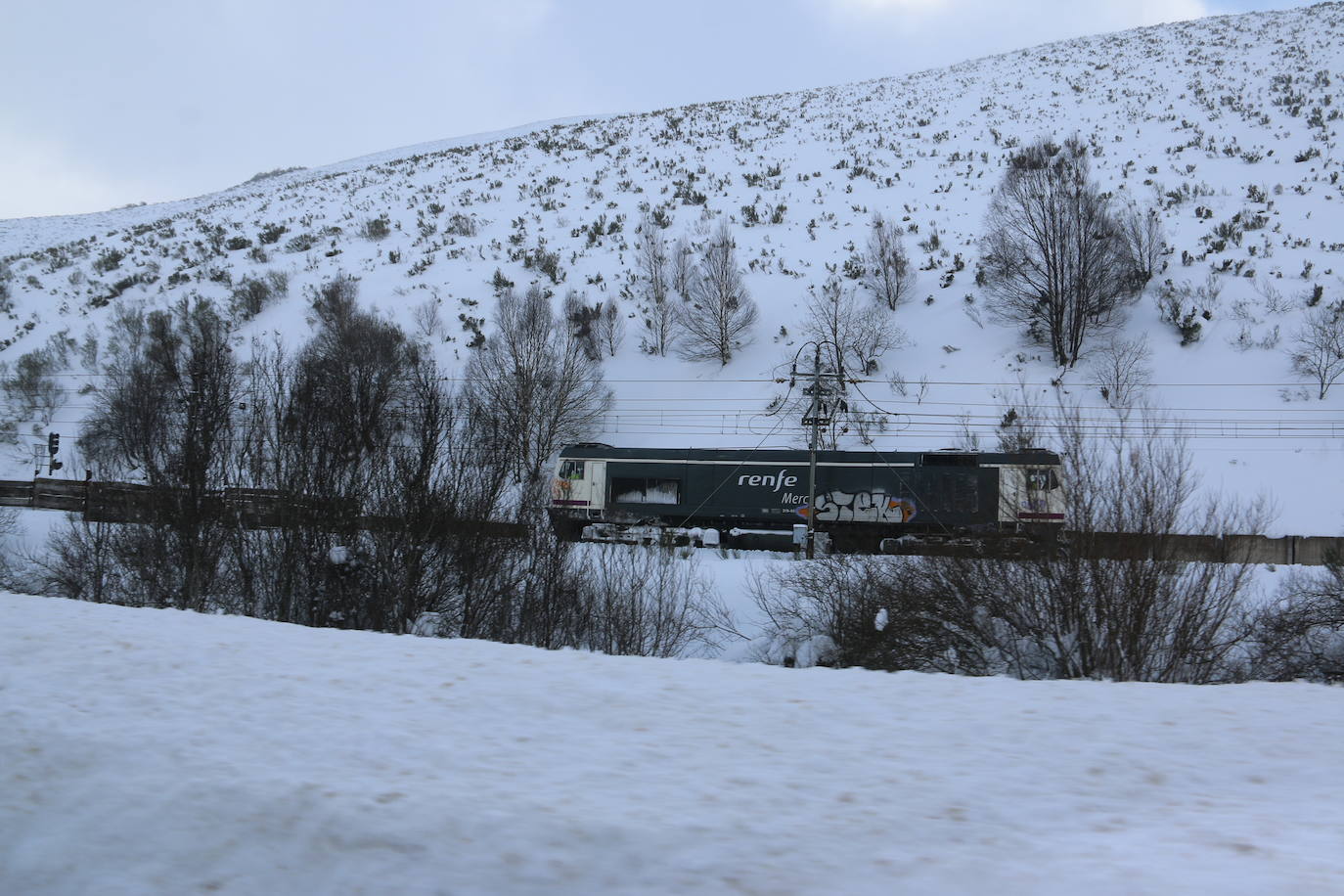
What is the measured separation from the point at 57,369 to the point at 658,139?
1908 inches

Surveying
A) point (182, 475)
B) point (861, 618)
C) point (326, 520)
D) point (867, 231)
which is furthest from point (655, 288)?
point (861, 618)

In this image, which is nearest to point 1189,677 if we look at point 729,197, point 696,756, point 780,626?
point 780,626

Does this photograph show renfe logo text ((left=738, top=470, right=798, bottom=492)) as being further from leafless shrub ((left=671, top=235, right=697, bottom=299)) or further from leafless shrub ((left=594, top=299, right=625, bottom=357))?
leafless shrub ((left=671, top=235, right=697, bottom=299))

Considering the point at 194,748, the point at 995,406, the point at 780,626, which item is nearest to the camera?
the point at 194,748

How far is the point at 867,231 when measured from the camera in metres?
45.8

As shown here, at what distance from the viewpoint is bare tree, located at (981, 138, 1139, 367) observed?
1315 inches

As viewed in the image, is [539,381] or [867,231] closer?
[539,381]

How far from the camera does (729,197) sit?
53.6 meters

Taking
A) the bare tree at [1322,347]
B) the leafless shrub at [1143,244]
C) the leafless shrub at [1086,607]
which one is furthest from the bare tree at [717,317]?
the bare tree at [1322,347]

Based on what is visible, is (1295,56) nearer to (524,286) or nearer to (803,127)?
(803,127)

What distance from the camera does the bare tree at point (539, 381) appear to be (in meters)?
32.2

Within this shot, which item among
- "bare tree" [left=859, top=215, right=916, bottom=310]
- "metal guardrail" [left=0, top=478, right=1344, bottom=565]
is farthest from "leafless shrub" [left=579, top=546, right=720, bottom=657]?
"bare tree" [left=859, top=215, right=916, bottom=310]

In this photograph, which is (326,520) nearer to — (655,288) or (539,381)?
(539,381)

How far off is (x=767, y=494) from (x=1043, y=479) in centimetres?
831
